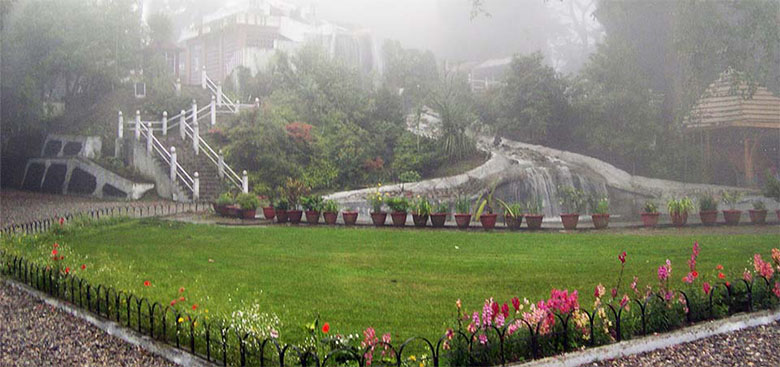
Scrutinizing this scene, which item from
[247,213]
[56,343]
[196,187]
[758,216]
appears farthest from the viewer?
[196,187]

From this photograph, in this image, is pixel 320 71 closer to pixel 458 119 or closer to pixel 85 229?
pixel 458 119

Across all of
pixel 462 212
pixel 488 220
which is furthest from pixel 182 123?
pixel 488 220

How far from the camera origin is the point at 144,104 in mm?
12305

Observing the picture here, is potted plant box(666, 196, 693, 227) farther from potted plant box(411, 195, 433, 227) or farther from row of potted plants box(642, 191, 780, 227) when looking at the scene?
potted plant box(411, 195, 433, 227)

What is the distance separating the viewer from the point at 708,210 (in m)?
7.92

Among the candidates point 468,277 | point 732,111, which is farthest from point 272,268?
point 732,111

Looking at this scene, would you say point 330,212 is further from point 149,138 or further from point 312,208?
point 149,138

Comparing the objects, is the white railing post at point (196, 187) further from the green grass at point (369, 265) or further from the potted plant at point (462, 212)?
the potted plant at point (462, 212)

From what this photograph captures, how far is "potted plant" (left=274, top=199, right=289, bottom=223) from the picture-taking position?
898 centimetres

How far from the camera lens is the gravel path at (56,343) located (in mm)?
3385

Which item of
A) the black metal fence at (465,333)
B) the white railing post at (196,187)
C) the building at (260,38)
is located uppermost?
the building at (260,38)

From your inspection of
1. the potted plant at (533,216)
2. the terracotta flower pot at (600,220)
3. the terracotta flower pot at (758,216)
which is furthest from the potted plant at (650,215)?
the potted plant at (533,216)

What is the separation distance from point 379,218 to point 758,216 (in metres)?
4.55

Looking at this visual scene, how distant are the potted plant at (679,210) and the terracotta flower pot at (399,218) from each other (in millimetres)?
3325
